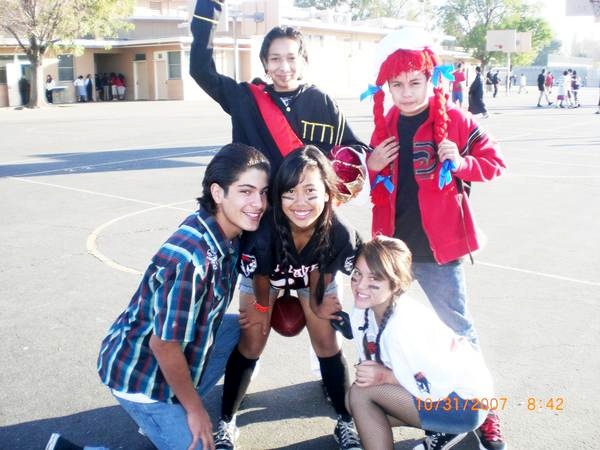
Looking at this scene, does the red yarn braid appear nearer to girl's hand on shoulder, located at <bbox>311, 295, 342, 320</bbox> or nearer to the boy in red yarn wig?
the boy in red yarn wig

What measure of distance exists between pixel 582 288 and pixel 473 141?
9.04 ft

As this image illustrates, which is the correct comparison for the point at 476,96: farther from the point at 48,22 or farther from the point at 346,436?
the point at 346,436

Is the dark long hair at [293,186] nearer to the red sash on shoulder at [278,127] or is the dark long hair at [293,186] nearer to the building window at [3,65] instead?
the red sash on shoulder at [278,127]

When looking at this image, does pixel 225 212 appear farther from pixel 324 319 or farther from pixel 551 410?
pixel 551 410

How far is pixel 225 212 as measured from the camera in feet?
9.02

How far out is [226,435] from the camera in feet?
10.4

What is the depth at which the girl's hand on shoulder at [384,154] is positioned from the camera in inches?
124

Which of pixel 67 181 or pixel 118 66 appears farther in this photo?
pixel 118 66

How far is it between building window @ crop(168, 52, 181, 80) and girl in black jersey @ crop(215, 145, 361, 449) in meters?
37.0

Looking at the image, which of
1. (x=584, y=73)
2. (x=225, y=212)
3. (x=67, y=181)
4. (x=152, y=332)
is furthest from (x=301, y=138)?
(x=584, y=73)

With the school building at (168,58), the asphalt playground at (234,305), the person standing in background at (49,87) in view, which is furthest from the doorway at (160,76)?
the asphalt playground at (234,305)

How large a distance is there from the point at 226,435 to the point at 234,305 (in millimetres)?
1925

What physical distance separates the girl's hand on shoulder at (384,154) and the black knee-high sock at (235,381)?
1143mm

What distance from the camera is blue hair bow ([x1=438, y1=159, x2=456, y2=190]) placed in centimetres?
298
